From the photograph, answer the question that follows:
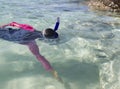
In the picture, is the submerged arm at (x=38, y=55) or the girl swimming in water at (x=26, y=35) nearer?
the submerged arm at (x=38, y=55)

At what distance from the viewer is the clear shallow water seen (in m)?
5.17

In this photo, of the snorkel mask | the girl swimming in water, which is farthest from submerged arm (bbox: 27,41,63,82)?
the snorkel mask

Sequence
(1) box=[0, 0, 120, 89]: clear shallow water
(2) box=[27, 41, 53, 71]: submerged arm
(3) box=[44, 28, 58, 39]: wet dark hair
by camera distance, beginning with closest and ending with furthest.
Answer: (1) box=[0, 0, 120, 89]: clear shallow water
(2) box=[27, 41, 53, 71]: submerged arm
(3) box=[44, 28, 58, 39]: wet dark hair

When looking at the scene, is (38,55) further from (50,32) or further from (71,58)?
(50,32)

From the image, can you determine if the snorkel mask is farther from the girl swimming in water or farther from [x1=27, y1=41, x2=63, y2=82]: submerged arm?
[x1=27, y1=41, x2=63, y2=82]: submerged arm

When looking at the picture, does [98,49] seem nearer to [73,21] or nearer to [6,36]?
[6,36]

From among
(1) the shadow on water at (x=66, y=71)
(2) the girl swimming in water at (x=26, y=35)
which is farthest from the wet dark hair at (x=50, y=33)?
(1) the shadow on water at (x=66, y=71)

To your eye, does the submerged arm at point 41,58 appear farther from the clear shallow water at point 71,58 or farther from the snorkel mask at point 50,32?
the snorkel mask at point 50,32

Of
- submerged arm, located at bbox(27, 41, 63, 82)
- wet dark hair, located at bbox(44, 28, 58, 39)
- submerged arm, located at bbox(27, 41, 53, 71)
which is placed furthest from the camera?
wet dark hair, located at bbox(44, 28, 58, 39)

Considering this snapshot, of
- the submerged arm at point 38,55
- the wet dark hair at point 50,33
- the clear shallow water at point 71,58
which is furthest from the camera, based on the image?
the wet dark hair at point 50,33

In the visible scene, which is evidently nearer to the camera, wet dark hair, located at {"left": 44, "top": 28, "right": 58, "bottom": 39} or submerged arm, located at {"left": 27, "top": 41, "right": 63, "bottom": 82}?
submerged arm, located at {"left": 27, "top": 41, "right": 63, "bottom": 82}

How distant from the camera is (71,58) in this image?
6227 millimetres

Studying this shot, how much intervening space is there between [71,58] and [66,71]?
0.66 metres

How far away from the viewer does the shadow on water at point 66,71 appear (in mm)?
5262
